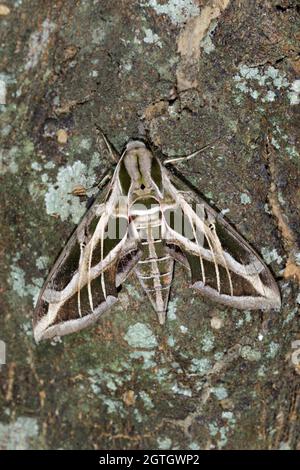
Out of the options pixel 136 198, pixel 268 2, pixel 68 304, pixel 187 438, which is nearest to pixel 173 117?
pixel 136 198

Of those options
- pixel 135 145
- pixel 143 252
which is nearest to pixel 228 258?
pixel 143 252

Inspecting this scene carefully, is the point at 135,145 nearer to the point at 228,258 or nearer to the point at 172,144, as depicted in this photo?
the point at 172,144

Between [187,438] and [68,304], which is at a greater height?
→ [68,304]

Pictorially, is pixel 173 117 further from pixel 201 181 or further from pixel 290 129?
pixel 290 129

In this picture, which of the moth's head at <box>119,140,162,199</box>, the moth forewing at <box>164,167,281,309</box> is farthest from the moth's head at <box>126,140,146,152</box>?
the moth forewing at <box>164,167,281,309</box>

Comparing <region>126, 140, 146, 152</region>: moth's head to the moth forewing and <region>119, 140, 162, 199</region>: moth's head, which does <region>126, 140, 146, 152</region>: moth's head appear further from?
the moth forewing

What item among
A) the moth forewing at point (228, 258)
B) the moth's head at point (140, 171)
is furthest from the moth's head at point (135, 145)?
the moth forewing at point (228, 258)

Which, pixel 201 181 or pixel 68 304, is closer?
pixel 201 181

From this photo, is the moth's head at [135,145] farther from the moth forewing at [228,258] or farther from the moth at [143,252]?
the moth forewing at [228,258]
